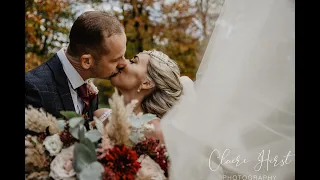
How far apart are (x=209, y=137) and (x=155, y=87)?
1.20 ft

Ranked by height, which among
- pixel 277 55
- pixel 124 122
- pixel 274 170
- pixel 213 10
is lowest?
→ pixel 274 170

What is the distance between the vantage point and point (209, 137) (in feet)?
7.79

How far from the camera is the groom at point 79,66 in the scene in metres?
2.34

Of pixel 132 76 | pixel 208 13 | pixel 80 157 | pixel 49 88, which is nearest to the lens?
pixel 80 157

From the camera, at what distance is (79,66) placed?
2.40 metres

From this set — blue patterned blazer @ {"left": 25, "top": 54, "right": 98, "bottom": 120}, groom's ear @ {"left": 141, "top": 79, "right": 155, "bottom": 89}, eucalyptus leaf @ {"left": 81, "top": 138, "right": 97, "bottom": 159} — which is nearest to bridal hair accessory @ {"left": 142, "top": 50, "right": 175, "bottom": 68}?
groom's ear @ {"left": 141, "top": 79, "right": 155, "bottom": 89}

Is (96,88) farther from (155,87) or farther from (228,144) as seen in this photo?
(228,144)

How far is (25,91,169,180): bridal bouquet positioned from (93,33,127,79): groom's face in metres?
0.26

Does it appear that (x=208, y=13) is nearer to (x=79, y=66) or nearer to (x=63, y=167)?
(x=79, y=66)

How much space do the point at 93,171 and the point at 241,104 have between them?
30.7 inches

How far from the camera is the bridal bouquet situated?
2164 mm

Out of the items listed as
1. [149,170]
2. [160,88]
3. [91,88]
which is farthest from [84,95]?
[149,170]

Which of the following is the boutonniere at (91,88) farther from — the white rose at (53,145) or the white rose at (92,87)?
the white rose at (53,145)
